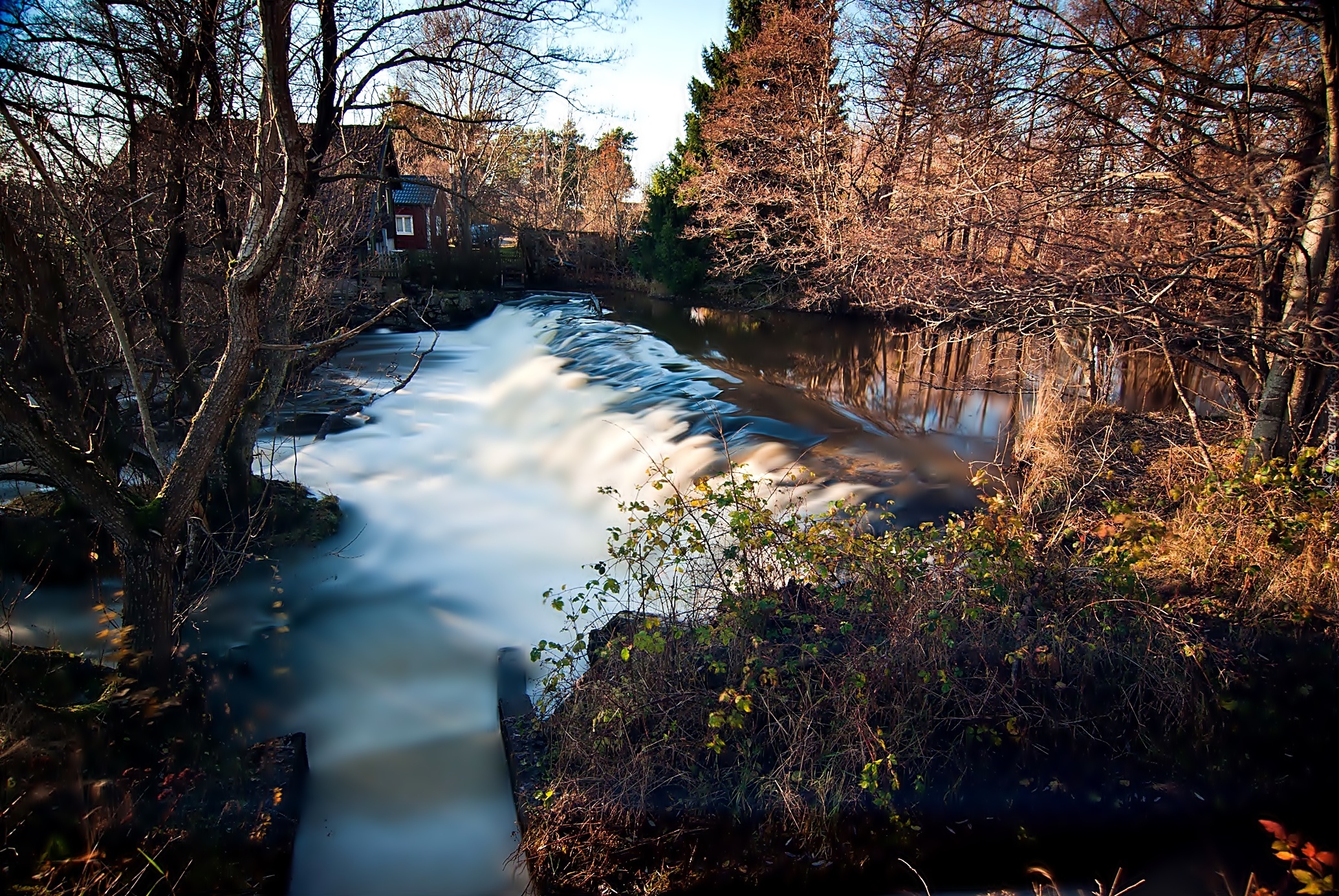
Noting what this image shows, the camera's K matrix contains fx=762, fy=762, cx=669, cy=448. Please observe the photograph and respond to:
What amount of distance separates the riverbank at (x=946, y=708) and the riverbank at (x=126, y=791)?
1653mm

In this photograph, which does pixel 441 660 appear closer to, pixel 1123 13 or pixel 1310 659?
pixel 1310 659

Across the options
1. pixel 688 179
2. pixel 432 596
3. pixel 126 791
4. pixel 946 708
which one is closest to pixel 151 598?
pixel 126 791

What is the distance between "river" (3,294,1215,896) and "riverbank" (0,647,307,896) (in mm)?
392

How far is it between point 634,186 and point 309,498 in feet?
107

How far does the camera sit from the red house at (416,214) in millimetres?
33375

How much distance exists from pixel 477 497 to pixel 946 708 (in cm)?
749

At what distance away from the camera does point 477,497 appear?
10.8 meters

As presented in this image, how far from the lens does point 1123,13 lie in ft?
22.1

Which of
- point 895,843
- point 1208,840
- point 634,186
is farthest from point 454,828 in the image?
point 634,186

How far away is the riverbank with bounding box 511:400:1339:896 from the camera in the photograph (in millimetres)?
4391

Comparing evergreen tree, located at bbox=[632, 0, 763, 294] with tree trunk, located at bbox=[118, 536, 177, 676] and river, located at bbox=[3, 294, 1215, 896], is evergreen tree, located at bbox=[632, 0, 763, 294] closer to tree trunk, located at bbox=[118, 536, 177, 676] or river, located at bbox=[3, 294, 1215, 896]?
river, located at bbox=[3, 294, 1215, 896]

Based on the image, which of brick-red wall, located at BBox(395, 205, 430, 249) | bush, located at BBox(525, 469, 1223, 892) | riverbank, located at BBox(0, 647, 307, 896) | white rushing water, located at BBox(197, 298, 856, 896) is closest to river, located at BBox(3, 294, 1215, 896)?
white rushing water, located at BBox(197, 298, 856, 896)

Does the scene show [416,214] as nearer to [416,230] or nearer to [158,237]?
[416,230]

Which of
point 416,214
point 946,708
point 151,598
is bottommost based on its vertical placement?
point 946,708
